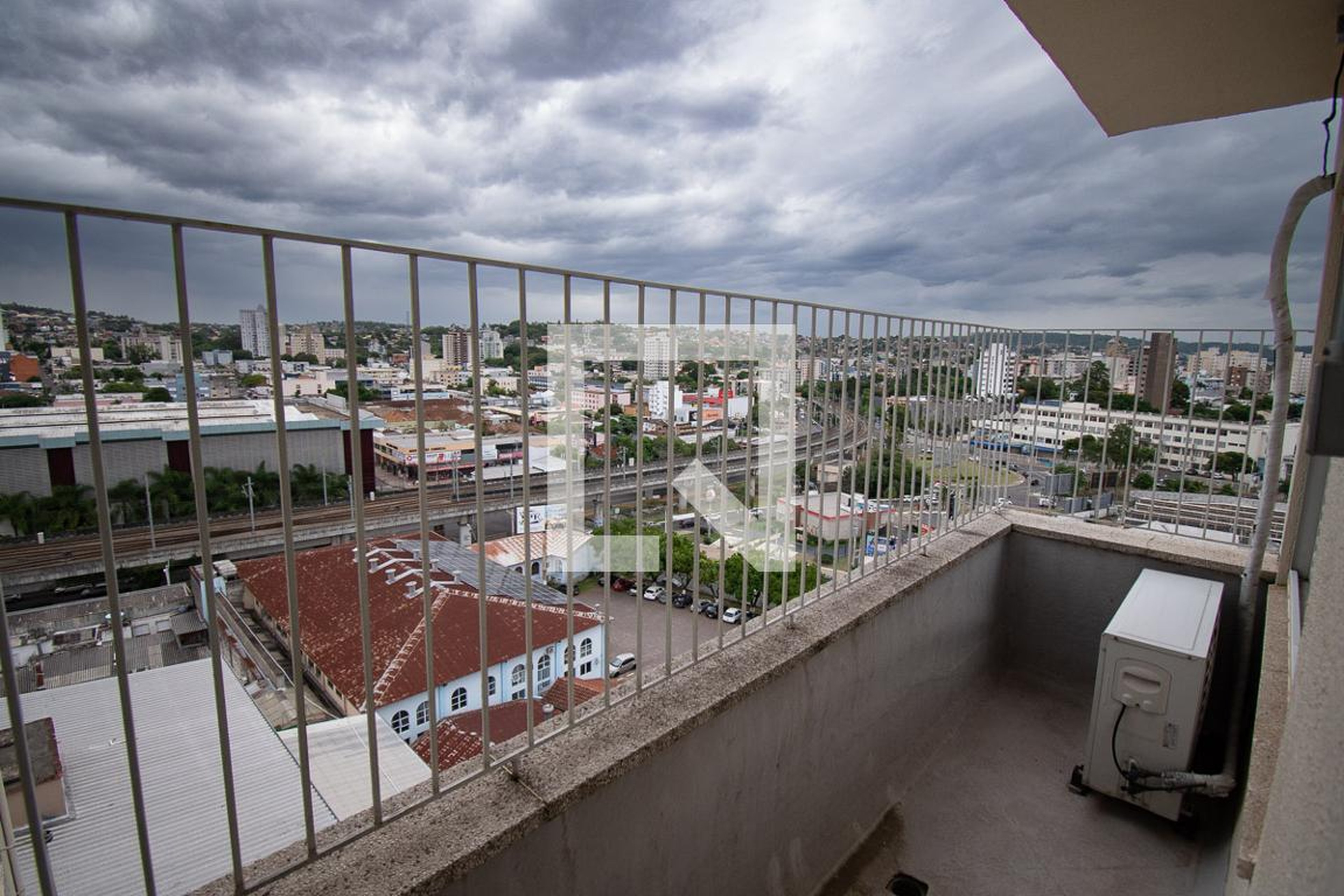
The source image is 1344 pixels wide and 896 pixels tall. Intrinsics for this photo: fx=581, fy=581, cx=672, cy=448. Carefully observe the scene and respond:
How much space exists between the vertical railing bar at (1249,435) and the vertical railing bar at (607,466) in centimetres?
339

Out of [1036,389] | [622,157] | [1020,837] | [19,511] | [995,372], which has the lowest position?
[1020,837]

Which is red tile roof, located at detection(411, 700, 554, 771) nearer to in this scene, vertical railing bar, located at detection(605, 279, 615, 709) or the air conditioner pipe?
vertical railing bar, located at detection(605, 279, 615, 709)

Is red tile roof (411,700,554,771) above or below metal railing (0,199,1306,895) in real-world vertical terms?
below

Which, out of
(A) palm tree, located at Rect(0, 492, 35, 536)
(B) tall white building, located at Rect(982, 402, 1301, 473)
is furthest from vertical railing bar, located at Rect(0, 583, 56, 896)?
(B) tall white building, located at Rect(982, 402, 1301, 473)

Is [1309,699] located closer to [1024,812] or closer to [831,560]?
[831,560]

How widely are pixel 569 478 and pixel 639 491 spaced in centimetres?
27

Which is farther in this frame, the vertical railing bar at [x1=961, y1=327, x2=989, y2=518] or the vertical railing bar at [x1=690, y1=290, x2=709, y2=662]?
the vertical railing bar at [x1=961, y1=327, x2=989, y2=518]

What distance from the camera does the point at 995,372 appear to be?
367cm

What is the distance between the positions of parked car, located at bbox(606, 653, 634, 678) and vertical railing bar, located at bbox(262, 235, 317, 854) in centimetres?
74

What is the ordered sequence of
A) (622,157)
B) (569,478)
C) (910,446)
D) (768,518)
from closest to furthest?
(569,478)
(768,518)
(910,446)
(622,157)

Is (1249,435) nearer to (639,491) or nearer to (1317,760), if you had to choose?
(1317,760)

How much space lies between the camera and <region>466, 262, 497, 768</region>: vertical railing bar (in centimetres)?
111

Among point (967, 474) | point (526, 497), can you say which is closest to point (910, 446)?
Result: point (967, 474)

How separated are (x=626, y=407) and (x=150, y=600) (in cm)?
98
